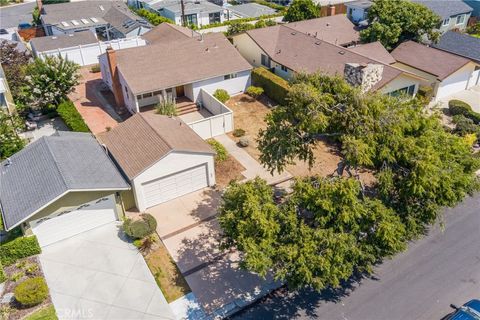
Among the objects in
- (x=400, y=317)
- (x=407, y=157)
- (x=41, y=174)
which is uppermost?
(x=407, y=157)

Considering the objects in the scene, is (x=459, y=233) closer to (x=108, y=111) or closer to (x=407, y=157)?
(x=407, y=157)

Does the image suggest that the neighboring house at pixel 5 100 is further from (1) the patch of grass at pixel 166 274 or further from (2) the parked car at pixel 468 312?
(2) the parked car at pixel 468 312

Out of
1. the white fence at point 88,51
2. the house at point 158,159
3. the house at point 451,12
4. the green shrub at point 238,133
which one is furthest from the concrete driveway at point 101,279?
the house at point 451,12

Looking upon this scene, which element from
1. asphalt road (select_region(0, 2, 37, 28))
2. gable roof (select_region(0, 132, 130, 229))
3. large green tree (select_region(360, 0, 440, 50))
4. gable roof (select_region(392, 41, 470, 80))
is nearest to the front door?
gable roof (select_region(0, 132, 130, 229))

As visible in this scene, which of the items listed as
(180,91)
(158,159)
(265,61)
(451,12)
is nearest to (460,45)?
(451,12)

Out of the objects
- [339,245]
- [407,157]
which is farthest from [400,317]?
[407,157]

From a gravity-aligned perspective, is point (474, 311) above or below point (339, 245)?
below

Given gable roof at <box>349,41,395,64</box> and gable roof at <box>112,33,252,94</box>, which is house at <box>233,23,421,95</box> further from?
gable roof at <box>112,33,252,94</box>
